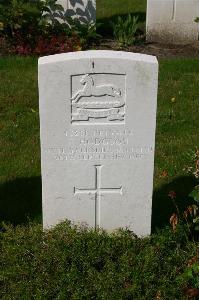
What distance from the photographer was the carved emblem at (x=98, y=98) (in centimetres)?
427

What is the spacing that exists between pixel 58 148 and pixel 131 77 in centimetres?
71

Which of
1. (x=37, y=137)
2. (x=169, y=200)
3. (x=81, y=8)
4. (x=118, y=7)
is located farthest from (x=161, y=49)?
(x=169, y=200)

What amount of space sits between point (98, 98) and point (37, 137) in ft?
7.85

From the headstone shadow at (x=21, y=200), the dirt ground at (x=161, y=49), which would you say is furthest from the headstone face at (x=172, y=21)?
the headstone shadow at (x=21, y=200)

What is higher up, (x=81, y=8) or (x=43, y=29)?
(x=81, y=8)

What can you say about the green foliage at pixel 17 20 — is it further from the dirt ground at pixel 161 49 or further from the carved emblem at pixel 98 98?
the carved emblem at pixel 98 98

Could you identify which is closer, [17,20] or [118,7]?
[17,20]

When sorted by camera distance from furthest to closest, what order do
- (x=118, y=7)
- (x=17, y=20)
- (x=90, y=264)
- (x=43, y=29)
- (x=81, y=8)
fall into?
(x=118, y=7), (x=81, y=8), (x=43, y=29), (x=17, y=20), (x=90, y=264)

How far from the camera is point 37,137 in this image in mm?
6633

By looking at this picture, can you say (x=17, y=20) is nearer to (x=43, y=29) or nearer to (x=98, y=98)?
(x=43, y=29)

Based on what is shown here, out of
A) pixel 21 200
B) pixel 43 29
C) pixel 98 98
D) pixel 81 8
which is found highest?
pixel 81 8

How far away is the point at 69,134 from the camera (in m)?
4.43

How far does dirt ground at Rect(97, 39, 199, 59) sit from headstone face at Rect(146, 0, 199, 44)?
14 centimetres

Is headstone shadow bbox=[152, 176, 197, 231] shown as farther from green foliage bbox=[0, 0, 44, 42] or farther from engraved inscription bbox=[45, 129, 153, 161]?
green foliage bbox=[0, 0, 44, 42]
